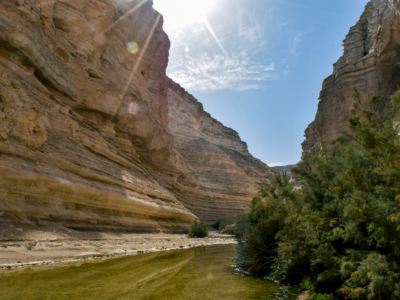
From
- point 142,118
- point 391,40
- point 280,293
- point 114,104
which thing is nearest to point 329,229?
point 280,293

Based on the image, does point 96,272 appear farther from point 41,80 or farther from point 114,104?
point 114,104

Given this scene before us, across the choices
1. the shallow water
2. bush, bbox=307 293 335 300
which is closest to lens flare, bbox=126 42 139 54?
the shallow water

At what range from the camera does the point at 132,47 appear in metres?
25.8

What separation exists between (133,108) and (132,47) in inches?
342

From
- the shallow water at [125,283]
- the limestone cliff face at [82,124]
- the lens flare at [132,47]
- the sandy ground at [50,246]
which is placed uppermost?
the lens flare at [132,47]

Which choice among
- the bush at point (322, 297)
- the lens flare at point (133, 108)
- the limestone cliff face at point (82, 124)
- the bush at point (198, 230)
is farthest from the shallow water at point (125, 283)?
the lens flare at point (133, 108)

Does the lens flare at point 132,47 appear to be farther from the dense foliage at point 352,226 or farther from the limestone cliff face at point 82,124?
the dense foliage at point 352,226

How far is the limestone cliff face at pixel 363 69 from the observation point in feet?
45.8

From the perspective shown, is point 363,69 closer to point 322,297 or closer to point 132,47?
point 322,297

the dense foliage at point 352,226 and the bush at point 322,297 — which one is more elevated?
the dense foliage at point 352,226

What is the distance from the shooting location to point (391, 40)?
524 inches

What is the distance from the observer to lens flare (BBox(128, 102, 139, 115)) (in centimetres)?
2019

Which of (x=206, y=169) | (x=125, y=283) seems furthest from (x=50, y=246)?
(x=206, y=169)

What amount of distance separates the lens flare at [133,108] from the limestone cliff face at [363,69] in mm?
14661
